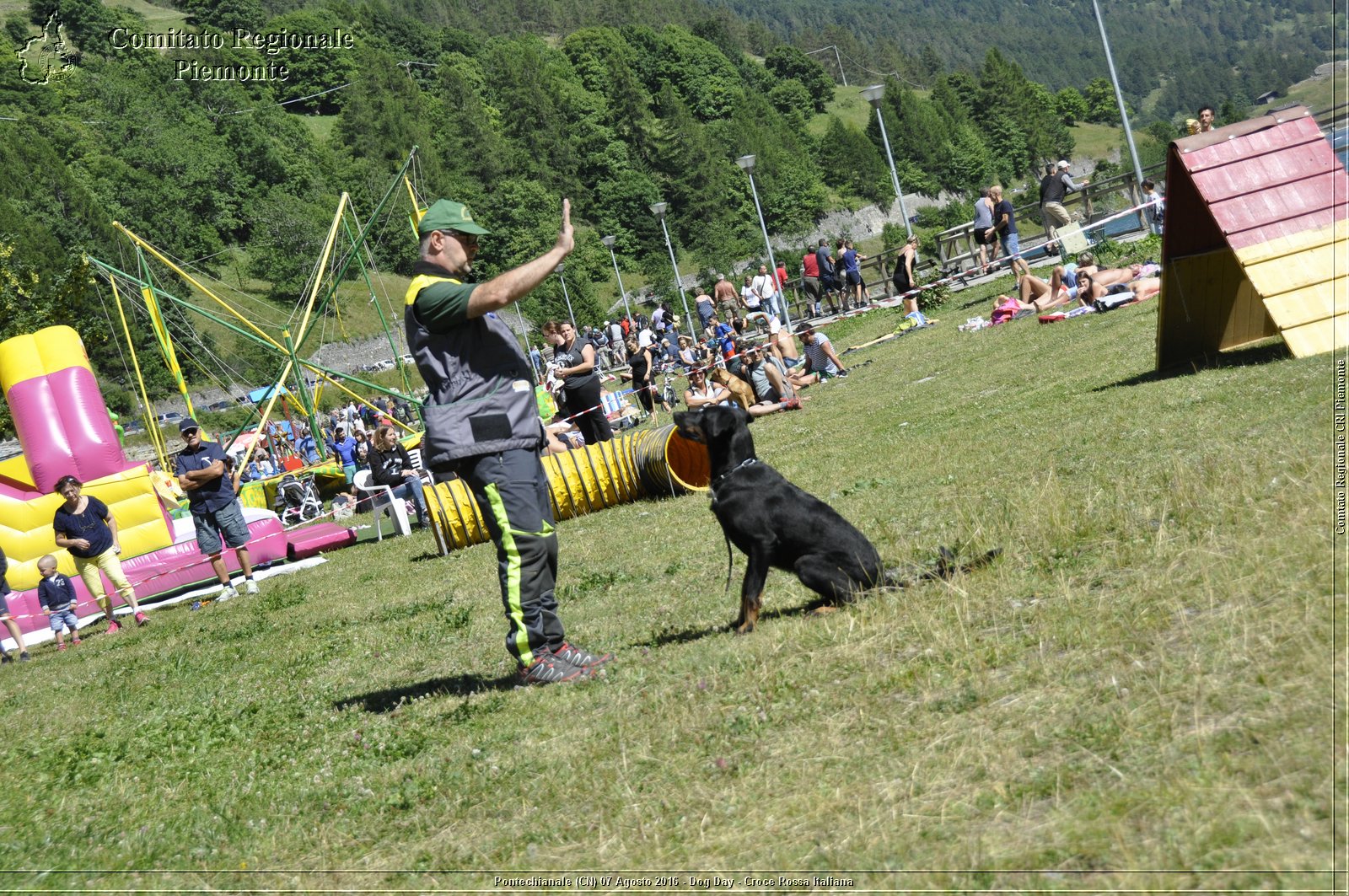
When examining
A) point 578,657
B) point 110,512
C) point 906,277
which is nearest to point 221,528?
point 110,512

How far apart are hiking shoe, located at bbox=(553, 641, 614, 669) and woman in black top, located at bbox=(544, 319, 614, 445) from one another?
31.3 ft

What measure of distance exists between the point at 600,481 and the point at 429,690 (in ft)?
23.8

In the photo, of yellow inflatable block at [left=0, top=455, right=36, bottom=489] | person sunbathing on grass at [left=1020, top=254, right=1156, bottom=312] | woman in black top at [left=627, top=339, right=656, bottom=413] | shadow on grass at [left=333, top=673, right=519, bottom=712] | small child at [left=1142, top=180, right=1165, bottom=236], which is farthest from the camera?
small child at [left=1142, top=180, right=1165, bottom=236]

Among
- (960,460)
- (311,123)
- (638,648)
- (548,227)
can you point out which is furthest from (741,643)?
(311,123)

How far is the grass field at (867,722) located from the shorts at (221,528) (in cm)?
494

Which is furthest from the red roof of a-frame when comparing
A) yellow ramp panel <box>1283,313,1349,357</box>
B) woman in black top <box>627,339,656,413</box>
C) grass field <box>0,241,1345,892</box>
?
woman in black top <box>627,339,656,413</box>

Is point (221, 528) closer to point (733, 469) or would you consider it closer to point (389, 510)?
point (389, 510)

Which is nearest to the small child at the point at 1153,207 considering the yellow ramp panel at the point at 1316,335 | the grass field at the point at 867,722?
the yellow ramp panel at the point at 1316,335

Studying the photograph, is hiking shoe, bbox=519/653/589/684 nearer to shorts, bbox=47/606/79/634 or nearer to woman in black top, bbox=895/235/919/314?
shorts, bbox=47/606/79/634

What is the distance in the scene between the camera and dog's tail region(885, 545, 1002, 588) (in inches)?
220

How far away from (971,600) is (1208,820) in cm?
232

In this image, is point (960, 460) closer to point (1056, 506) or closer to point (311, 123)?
point (1056, 506)

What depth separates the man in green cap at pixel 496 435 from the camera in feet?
17.9

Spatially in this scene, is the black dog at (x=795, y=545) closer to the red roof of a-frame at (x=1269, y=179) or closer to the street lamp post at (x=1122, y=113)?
the red roof of a-frame at (x=1269, y=179)
